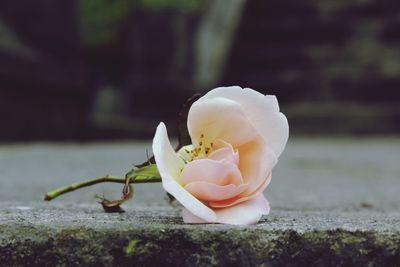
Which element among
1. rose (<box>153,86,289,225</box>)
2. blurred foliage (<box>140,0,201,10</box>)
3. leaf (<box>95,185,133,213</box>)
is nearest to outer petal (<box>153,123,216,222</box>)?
rose (<box>153,86,289,225</box>)

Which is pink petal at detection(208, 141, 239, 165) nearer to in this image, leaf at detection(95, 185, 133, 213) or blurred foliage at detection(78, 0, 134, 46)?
leaf at detection(95, 185, 133, 213)

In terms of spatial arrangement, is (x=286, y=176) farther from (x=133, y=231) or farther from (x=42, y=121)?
(x=42, y=121)

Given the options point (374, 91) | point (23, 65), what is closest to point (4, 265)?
point (23, 65)

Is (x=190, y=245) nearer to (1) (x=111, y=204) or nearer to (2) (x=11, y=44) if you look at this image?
(1) (x=111, y=204)

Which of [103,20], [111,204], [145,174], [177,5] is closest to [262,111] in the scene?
[145,174]

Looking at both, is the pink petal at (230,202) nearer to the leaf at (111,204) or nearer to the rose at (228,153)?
the rose at (228,153)

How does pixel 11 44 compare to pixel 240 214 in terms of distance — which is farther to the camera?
pixel 11 44

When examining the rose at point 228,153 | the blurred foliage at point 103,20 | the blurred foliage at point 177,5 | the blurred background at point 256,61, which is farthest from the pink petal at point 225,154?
the blurred foliage at point 103,20
